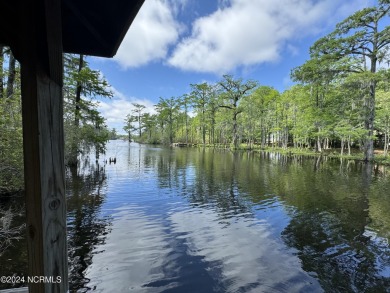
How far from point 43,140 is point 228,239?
6085mm

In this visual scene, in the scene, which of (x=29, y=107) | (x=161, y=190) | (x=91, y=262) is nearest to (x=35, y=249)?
(x=29, y=107)

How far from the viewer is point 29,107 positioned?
1265 mm

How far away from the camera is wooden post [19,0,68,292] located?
4.04 ft

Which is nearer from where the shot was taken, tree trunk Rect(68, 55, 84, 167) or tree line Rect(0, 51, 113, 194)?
tree line Rect(0, 51, 113, 194)

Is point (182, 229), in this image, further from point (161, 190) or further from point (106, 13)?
point (106, 13)

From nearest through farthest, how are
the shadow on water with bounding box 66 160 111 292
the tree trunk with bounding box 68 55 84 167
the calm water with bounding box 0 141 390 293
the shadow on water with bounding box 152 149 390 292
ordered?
the calm water with bounding box 0 141 390 293
the shadow on water with bounding box 66 160 111 292
the shadow on water with bounding box 152 149 390 292
the tree trunk with bounding box 68 55 84 167

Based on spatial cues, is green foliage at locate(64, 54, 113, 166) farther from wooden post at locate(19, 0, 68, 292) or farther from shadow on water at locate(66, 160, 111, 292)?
wooden post at locate(19, 0, 68, 292)

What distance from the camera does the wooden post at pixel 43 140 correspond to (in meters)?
1.23

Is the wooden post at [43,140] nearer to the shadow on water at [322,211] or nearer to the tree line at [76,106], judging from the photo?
the shadow on water at [322,211]

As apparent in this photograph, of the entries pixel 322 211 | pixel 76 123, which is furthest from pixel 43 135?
pixel 76 123

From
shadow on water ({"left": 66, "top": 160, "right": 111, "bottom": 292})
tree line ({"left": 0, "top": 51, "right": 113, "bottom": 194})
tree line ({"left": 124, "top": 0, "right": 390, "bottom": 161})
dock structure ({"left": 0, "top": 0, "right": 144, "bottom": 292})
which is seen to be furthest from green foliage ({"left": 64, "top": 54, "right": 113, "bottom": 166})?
tree line ({"left": 124, "top": 0, "right": 390, "bottom": 161})

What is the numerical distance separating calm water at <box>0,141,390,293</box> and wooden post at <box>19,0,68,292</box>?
3.61 m

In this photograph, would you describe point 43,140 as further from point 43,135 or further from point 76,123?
point 76,123

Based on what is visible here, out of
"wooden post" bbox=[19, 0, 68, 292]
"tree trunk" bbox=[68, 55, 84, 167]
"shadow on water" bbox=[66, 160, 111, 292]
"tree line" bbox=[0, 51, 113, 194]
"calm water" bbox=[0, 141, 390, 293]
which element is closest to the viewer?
"wooden post" bbox=[19, 0, 68, 292]
